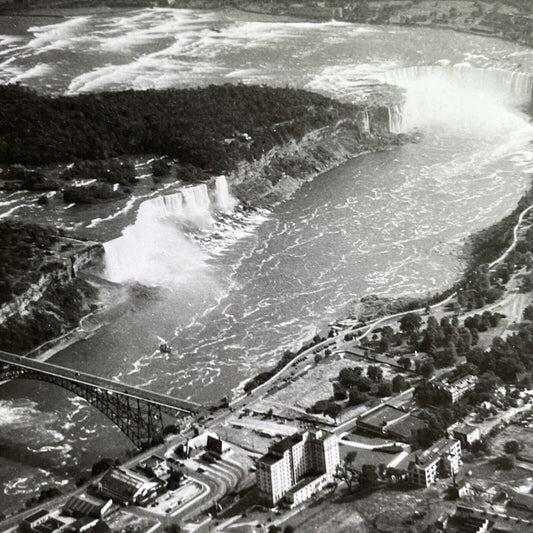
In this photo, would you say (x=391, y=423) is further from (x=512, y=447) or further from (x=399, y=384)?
(x=512, y=447)

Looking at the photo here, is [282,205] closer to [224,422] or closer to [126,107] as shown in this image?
[126,107]

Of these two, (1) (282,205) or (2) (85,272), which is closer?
(2) (85,272)

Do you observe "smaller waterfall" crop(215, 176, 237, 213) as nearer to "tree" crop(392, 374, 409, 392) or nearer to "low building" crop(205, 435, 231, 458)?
"tree" crop(392, 374, 409, 392)

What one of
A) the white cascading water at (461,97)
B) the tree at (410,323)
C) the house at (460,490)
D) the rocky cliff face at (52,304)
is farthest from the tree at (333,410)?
the white cascading water at (461,97)

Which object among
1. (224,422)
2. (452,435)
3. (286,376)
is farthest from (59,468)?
(452,435)

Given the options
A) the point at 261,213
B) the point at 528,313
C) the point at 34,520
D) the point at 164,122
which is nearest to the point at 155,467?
the point at 34,520

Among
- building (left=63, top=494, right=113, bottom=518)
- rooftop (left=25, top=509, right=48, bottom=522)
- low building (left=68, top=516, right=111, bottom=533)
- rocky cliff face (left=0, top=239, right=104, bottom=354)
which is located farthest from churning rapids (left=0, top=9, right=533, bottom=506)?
low building (left=68, top=516, right=111, bottom=533)
